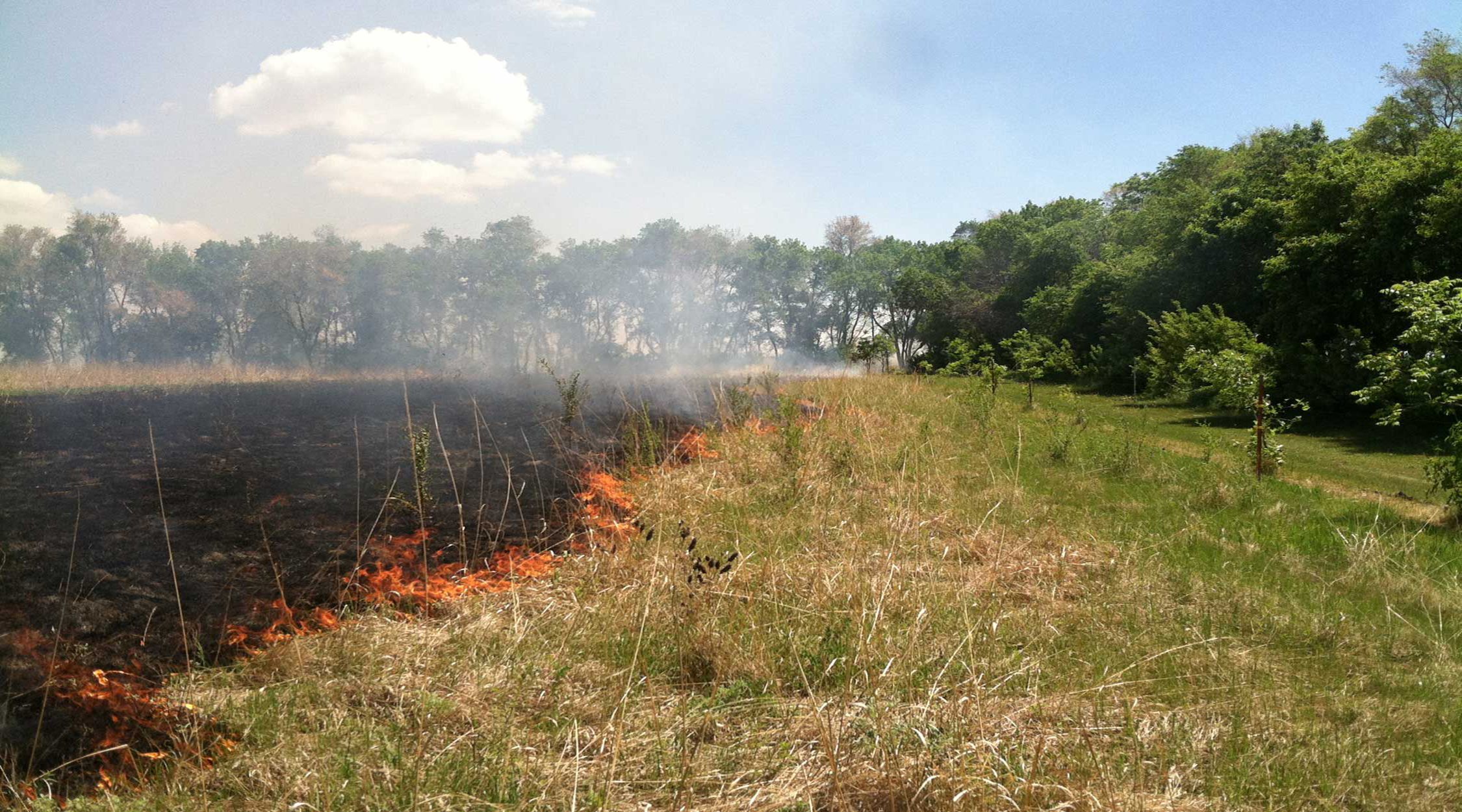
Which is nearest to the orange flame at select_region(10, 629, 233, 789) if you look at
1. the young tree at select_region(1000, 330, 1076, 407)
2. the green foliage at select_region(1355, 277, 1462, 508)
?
the green foliage at select_region(1355, 277, 1462, 508)

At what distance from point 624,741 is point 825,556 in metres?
2.38

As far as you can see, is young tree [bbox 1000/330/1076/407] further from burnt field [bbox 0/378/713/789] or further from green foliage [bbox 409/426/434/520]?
green foliage [bbox 409/426/434/520]

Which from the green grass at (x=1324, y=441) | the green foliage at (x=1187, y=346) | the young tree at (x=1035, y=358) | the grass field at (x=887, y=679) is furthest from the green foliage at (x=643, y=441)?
the green foliage at (x=1187, y=346)

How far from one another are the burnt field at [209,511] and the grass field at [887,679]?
0.49m

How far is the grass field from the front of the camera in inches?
99.4

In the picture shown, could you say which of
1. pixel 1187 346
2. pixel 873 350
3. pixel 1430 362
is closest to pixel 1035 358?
pixel 1187 346

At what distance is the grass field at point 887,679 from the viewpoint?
8.29 ft

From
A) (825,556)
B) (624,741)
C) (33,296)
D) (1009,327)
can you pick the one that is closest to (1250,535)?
(825,556)

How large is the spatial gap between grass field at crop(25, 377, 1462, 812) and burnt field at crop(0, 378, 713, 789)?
492mm

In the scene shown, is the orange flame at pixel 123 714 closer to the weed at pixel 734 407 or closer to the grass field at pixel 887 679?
the grass field at pixel 887 679

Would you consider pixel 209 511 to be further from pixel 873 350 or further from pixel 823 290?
pixel 823 290

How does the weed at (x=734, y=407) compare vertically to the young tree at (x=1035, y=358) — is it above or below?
below

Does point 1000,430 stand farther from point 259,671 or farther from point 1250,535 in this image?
point 259,671

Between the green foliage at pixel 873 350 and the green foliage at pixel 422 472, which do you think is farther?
the green foliage at pixel 873 350
